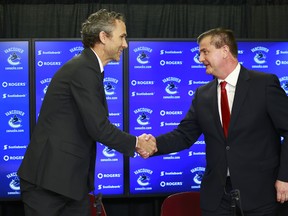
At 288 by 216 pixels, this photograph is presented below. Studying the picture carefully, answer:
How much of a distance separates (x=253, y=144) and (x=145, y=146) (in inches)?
32.3

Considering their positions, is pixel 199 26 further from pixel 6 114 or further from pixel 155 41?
pixel 6 114

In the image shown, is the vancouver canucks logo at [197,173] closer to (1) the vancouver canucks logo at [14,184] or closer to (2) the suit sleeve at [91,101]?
(1) the vancouver canucks logo at [14,184]

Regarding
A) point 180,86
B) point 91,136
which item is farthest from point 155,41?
point 91,136

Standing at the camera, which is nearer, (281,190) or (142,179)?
(281,190)

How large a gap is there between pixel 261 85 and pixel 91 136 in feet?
3.88

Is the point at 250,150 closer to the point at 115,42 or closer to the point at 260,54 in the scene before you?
the point at 115,42

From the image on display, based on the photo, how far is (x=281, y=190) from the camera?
322 centimetres

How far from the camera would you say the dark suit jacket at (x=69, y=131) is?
3.04 meters

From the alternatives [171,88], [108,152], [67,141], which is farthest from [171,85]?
Answer: [67,141]

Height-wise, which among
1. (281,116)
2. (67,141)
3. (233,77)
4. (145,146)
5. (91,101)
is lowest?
(145,146)

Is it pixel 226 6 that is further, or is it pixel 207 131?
pixel 226 6

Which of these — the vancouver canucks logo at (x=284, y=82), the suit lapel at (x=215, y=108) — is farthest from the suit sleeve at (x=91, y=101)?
the vancouver canucks logo at (x=284, y=82)

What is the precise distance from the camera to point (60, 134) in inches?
120

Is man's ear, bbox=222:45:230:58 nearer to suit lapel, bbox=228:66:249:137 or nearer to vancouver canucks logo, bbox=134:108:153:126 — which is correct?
suit lapel, bbox=228:66:249:137
